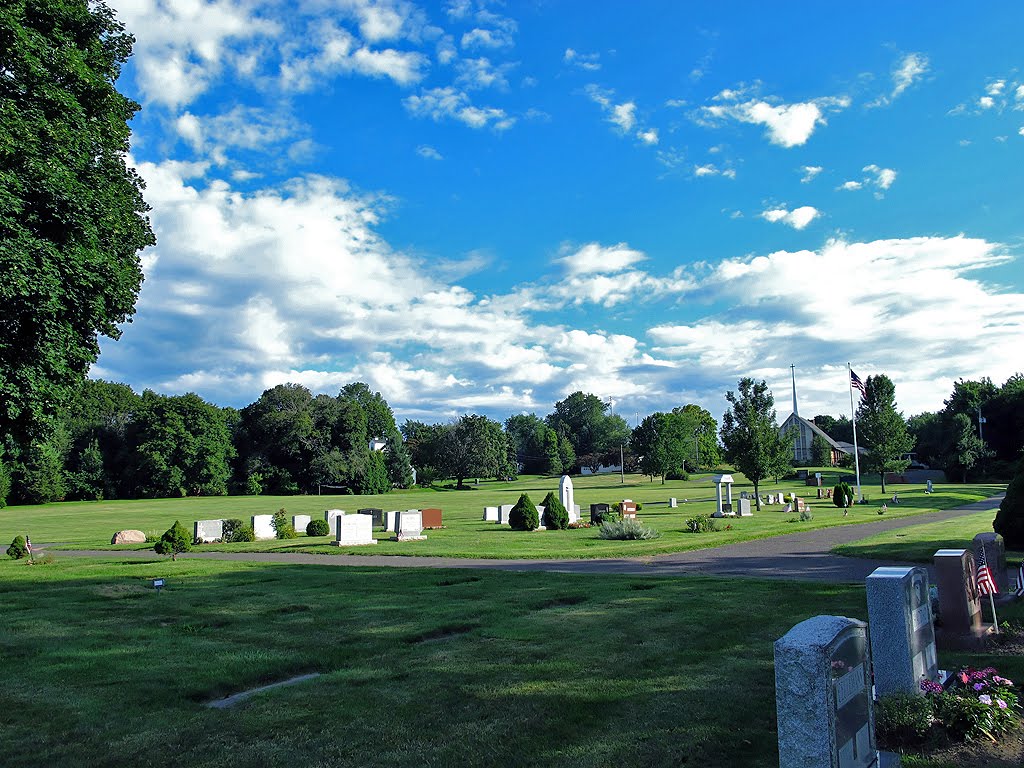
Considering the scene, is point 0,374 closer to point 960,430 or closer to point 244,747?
point 244,747

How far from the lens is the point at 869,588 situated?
6.07 m

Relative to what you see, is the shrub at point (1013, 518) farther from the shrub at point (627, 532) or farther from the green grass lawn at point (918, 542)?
the shrub at point (627, 532)

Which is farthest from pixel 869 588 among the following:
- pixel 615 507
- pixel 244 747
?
pixel 615 507

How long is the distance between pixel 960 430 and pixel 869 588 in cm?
7313

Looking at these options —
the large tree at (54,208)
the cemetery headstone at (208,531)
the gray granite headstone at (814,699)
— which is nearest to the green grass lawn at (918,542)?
the gray granite headstone at (814,699)

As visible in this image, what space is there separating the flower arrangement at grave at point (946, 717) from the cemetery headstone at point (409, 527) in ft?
67.5

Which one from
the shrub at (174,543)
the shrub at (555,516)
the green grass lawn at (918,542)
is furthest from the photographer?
the shrub at (555,516)

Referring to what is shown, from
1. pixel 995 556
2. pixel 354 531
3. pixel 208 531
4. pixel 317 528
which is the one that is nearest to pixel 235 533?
pixel 208 531

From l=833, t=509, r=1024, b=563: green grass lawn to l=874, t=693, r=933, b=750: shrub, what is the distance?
37.2 feet

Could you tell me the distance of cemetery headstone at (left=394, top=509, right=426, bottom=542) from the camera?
2498 cm

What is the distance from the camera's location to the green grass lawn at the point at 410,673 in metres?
5.33

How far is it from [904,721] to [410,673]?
4573mm

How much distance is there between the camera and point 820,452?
103m

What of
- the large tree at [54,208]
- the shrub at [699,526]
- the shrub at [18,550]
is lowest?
the shrub at [699,526]
